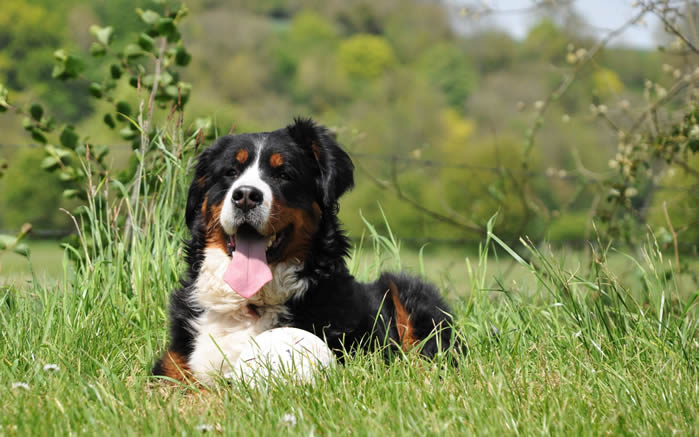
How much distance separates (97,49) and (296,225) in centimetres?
213

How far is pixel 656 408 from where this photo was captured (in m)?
2.17

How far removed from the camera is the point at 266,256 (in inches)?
118

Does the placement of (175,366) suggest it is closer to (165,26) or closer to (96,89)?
(96,89)

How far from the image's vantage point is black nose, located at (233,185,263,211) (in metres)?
2.79

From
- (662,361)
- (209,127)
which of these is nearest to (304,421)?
(662,361)

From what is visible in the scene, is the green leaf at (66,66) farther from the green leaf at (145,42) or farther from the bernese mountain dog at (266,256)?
the bernese mountain dog at (266,256)

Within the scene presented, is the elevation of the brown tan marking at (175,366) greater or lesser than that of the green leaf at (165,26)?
lesser

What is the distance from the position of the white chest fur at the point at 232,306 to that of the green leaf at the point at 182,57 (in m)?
1.90

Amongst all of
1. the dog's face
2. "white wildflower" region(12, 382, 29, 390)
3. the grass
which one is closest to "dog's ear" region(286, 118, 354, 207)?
the dog's face

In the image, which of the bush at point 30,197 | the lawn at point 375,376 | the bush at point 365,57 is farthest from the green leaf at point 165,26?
the bush at point 365,57

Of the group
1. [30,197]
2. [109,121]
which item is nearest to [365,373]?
[109,121]

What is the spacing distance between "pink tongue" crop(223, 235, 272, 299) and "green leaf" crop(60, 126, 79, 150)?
1884mm

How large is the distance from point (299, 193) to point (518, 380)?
119 cm

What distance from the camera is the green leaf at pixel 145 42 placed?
4176 millimetres
